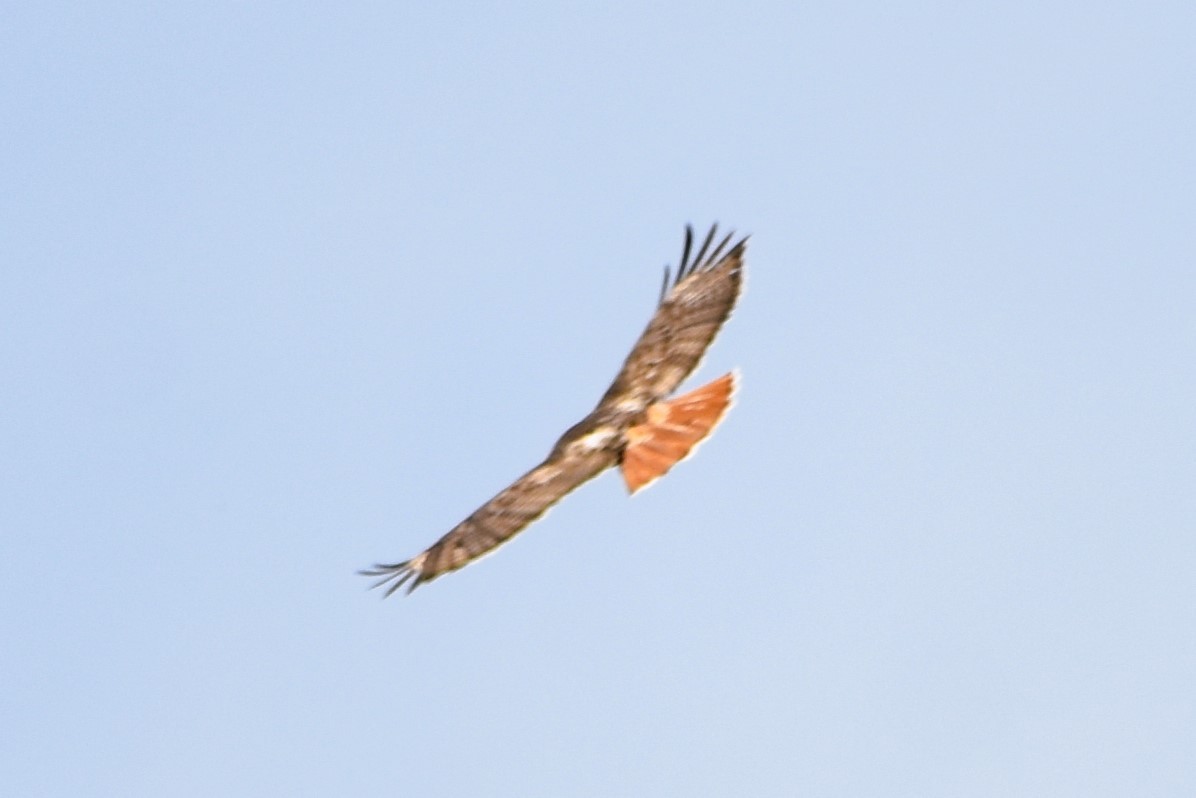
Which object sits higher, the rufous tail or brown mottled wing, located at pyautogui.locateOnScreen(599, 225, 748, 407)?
brown mottled wing, located at pyautogui.locateOnScreen(599, 225, 748, 407)

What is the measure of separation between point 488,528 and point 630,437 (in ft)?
4.45

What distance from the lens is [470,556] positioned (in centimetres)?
1747

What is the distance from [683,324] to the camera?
750 inches

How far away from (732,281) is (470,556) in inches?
144

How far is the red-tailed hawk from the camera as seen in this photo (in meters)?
17.5

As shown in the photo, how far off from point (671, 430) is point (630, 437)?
0.33 metres

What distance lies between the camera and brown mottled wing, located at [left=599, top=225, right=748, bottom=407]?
730 inches

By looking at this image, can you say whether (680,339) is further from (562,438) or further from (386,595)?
(386,595)

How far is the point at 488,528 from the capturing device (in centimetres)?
1750

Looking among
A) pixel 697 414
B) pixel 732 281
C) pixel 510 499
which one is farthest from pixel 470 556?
pixel 732 281

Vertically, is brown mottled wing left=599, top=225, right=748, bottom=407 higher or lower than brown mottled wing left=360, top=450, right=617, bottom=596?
higher

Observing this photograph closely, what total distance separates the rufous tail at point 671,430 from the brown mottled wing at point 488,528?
2.17 ft

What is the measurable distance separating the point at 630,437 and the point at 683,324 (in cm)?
161

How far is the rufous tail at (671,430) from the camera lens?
57.4 feet
